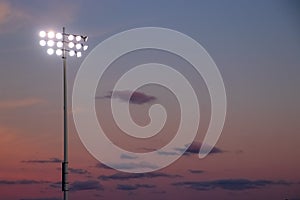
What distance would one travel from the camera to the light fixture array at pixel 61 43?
36716 mm

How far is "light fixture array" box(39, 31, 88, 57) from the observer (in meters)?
36.7

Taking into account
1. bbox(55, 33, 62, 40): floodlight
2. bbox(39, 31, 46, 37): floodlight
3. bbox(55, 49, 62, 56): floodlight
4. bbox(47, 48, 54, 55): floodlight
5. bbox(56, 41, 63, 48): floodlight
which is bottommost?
bbox(55, 49, 62, 56): floodlight

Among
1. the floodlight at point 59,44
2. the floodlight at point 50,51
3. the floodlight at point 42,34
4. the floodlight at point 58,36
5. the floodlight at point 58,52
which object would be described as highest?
the floodlight at point 42,34

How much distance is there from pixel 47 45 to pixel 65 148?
519 centimetres

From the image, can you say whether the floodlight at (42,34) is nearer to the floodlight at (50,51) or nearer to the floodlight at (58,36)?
the floodlight at (58,36)

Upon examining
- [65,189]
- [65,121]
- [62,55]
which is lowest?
[65,189]

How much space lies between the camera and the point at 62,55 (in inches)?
1431

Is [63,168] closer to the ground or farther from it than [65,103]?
closer to the ground

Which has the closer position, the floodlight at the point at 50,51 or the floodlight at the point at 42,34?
the floodlight at the point at 50,51

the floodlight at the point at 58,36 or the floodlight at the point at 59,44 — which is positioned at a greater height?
the floodlight at the point at 58,36

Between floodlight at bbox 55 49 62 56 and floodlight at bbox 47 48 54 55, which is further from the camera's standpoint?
floodlight at bbox 47 48 54 55

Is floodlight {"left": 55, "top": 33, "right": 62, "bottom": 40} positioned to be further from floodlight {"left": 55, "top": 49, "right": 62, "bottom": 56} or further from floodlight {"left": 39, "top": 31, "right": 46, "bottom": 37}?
floodlight {"left": 55, "top": 49, "right": 62, "bottom": 56}

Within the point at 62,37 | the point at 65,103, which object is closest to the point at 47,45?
the point at 62,37

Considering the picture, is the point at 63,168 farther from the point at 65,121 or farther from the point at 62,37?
the point at 62,37
